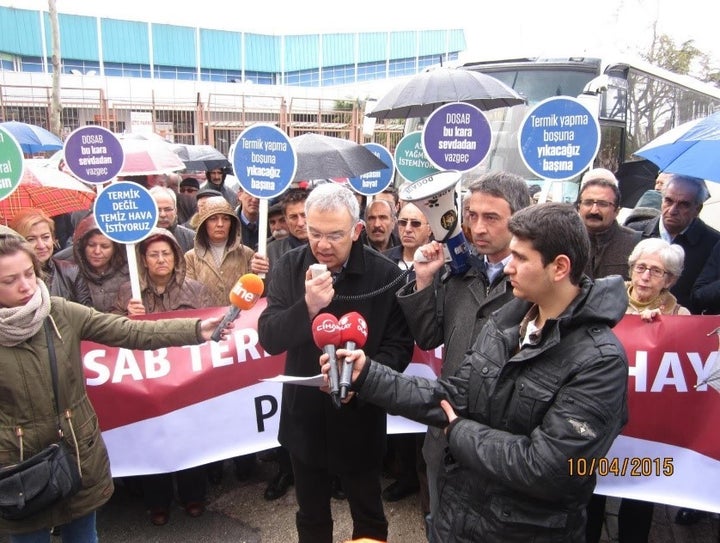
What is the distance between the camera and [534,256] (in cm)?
193

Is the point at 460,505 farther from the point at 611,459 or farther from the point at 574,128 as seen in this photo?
the point at 574,128

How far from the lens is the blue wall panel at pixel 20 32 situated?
143 feet

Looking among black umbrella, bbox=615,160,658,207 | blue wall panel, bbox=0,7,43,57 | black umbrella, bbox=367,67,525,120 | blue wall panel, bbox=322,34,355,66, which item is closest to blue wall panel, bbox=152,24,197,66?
blue wall panel, bbox=0,7,43,57

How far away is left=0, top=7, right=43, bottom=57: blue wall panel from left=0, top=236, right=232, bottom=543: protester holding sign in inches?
1979

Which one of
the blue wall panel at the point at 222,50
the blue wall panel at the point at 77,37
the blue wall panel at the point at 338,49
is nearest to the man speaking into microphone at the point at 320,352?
the blue wall panel at the point at 77,37

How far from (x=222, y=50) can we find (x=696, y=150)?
53.3m

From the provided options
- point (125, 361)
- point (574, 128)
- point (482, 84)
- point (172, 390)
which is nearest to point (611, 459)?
point (574, 128)

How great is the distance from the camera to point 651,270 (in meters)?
3.29

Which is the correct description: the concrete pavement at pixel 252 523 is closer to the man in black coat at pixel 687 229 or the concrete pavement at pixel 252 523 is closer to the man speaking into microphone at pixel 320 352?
the man speaking into microphone at pixel 320 352

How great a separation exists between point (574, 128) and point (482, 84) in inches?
87.4

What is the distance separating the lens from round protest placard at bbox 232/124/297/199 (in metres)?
3.85

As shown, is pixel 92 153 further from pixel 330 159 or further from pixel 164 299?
pixel 330 159

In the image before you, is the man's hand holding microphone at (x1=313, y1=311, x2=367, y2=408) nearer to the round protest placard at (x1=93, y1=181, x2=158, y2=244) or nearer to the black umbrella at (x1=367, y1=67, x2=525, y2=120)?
the round protest placard at (x1=93, y1=181, x2=158, y2=244)
